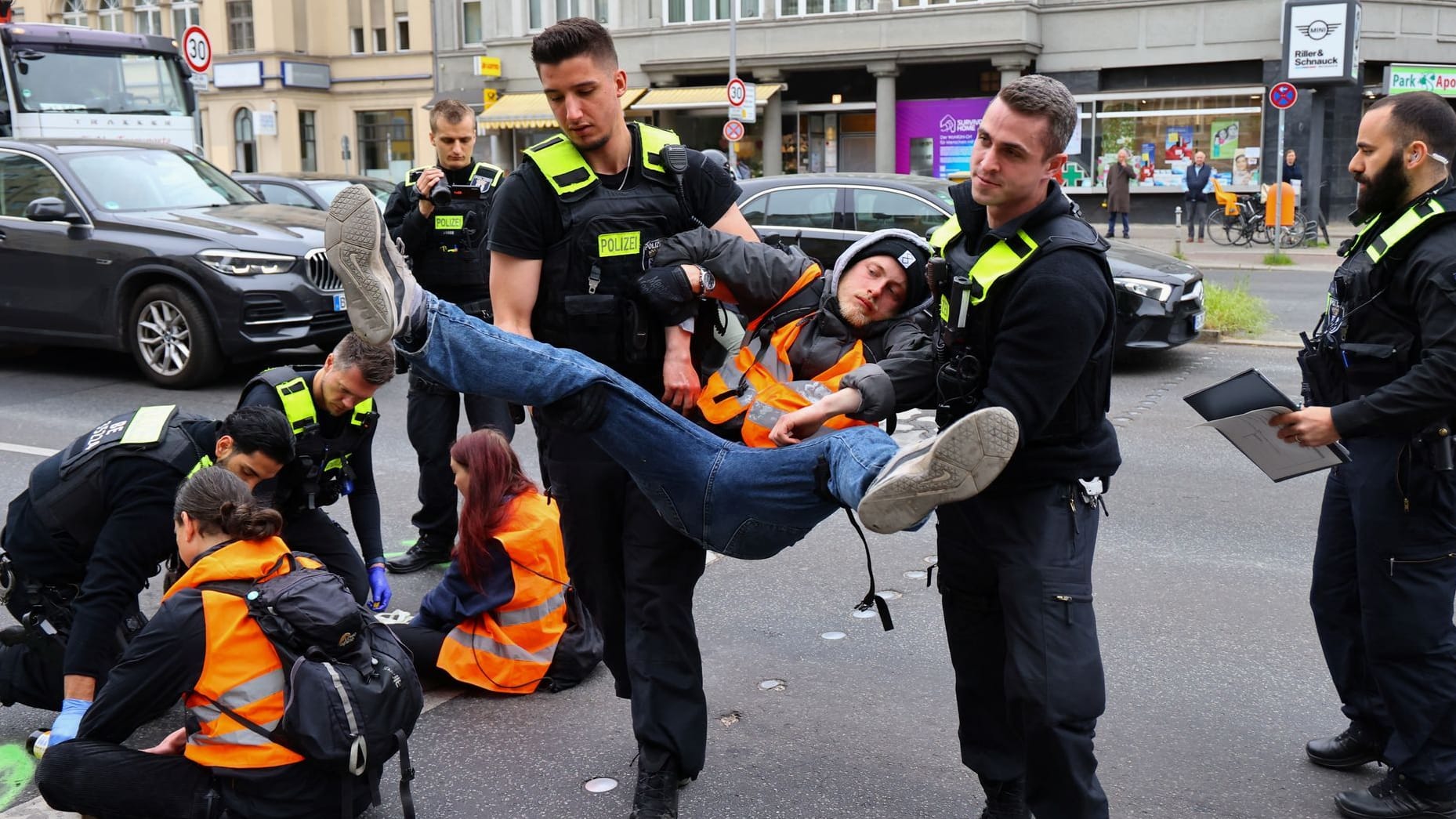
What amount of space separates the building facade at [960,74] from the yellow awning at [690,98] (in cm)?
6

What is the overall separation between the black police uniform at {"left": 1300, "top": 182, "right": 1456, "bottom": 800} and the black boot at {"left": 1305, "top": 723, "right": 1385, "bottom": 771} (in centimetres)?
22

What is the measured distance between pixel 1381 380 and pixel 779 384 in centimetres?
160

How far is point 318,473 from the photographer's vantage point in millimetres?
4586

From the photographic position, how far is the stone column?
101 ft

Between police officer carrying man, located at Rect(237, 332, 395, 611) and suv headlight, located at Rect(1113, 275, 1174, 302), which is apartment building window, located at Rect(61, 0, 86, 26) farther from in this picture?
police officer carrying man, located at Rect(237, 332, 395, 611)

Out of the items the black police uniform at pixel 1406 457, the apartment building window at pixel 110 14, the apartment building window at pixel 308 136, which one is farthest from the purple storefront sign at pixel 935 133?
the apartment building window at pixel 110 14

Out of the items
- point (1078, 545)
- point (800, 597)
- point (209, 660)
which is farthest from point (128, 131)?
point (1078, 545)

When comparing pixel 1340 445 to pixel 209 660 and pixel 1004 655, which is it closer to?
pixel 1004 655

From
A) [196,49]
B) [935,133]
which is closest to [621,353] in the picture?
[196,49]

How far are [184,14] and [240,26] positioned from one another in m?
2.73

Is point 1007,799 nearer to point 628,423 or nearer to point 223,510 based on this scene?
point 628,423

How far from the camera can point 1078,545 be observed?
3.01m

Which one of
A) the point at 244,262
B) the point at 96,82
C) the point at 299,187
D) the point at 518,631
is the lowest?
the point at 518,631

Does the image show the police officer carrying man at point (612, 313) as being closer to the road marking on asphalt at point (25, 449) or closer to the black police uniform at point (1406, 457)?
the black police uniform at point (1406, 457)
